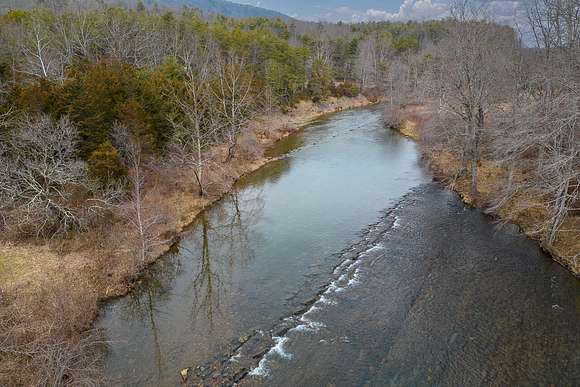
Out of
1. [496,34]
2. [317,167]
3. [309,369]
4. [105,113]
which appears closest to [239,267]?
[309,369]

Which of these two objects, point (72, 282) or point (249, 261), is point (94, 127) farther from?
point (249, 261)

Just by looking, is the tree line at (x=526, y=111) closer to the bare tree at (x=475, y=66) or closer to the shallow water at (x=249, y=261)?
the bare tree at (x=475, y=66)

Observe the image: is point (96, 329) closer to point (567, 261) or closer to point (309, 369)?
point (309, 369)

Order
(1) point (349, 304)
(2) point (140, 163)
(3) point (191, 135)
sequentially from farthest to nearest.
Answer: (3) point (191, 135), (2) point (140, 163), (1) point (349, 304)

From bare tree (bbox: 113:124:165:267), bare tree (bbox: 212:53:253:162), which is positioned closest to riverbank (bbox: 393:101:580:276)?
bare tree (bbox: 212:53:253:162)

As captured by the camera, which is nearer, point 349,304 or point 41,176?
point 349,304

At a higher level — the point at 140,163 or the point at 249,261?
the point at 140,163

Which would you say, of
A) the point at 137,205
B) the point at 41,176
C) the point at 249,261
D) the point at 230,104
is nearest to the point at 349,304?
the point at 249,261
